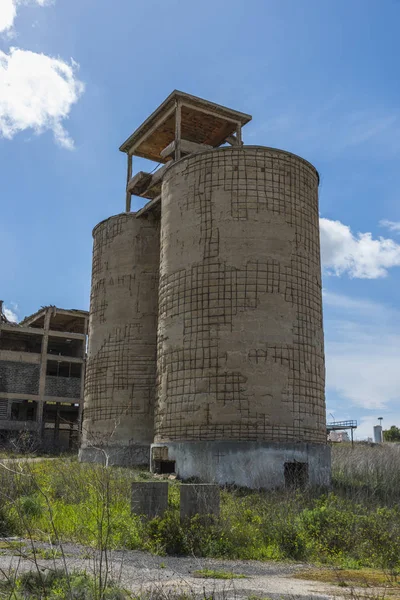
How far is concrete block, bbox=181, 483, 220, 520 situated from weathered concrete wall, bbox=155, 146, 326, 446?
621cm

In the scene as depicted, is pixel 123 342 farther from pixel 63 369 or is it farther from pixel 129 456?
pixel 63 369

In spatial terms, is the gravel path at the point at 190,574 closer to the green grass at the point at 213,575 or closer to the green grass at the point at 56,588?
the green grass at the point at 213,575

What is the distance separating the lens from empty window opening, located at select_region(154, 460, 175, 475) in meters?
19.1

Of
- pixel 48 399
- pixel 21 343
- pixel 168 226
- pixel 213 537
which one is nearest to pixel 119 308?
pixel 168 226

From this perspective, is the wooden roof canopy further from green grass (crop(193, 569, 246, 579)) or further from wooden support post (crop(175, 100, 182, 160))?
green grass (crop(193, 569, 246, 579))

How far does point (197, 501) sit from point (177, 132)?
15.8 metres

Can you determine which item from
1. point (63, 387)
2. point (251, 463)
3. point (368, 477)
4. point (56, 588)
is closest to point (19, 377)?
point (63, 387)

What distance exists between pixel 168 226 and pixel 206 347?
4.76 m

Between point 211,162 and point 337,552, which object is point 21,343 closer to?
point 211,162

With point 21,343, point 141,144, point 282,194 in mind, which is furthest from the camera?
point 21,343

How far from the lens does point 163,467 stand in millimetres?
19266

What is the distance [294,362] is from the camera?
1802cm

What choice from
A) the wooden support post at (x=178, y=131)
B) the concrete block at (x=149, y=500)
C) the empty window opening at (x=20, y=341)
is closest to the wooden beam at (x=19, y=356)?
the empty window opening at (x=20, y=341)

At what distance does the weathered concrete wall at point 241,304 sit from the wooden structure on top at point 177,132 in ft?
13.9
